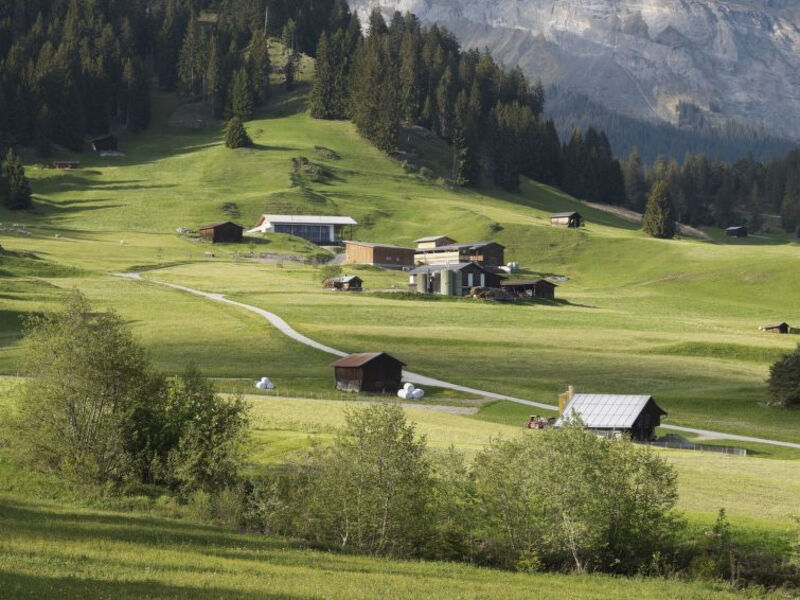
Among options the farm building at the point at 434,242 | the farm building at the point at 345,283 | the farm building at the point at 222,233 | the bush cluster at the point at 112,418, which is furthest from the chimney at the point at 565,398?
the farm building at the point at 222,233

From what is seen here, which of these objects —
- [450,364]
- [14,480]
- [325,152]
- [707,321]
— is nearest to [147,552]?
[14,480]

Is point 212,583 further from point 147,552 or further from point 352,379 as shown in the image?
point 352,379

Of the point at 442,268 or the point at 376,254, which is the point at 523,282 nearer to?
the point at 442,268

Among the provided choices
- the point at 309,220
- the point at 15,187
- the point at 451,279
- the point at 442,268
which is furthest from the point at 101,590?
the point at 15,187

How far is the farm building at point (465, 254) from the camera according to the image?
145 metres

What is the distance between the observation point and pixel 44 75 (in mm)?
196375

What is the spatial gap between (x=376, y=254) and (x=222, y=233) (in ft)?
75.6

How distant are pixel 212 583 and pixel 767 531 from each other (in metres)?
20.1

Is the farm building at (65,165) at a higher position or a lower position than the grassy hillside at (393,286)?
higher

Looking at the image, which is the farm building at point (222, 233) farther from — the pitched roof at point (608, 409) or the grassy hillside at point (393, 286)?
the pitched roof at point (608, 409)

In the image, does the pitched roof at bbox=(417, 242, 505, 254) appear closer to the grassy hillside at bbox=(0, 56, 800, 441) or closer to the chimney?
the grassy hillside at bbox=(0, 56, 800, 441)

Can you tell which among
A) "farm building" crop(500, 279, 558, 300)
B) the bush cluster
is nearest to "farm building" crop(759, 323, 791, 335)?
"farm building" crop(500, 279, 558, 300)

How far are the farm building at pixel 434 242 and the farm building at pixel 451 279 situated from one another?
61.6 feet

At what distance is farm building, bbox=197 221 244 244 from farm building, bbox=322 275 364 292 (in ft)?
102
